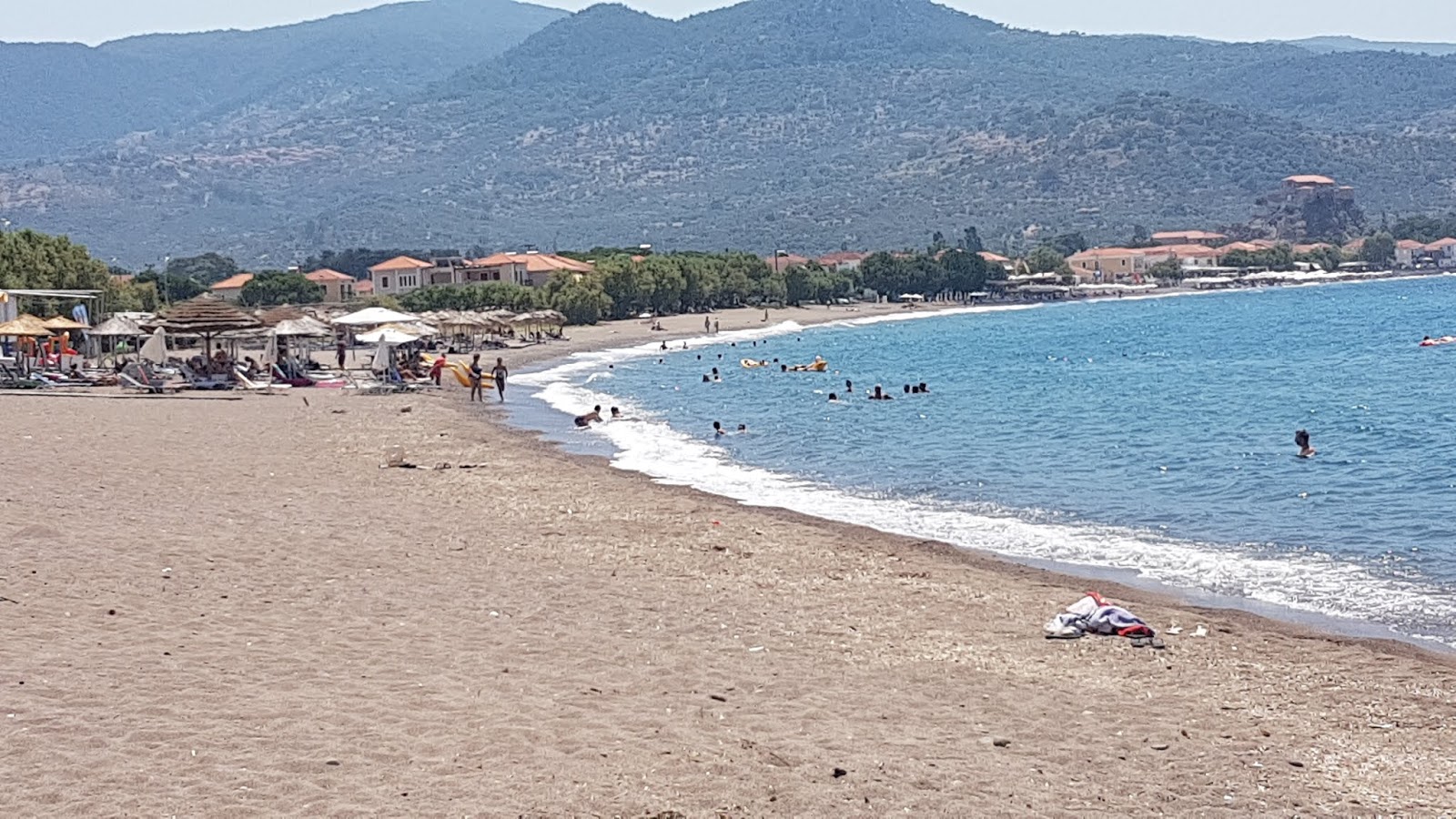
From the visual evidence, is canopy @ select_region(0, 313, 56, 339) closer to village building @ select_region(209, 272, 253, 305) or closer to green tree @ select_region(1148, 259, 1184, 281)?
village building @ select_region(209, 272, 253, 305)

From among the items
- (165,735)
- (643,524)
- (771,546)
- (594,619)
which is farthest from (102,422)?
(165,735)

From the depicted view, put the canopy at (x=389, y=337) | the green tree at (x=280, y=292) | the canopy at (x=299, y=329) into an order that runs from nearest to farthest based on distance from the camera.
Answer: the canopy at (x=299, y=329)
the canopy at (x=389, y=337)
the green tree at (x=280, y=292)

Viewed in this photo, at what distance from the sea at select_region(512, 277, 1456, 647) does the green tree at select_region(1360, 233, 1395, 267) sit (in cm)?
14187

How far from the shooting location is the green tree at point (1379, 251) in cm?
19400

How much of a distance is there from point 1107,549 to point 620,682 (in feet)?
27.1

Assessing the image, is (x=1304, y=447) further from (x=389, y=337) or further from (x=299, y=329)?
(x=299, y=329)

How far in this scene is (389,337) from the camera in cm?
4159

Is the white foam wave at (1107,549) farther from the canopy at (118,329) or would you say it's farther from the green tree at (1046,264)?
the green tree at (1046,264)

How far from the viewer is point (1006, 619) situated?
12.2 m

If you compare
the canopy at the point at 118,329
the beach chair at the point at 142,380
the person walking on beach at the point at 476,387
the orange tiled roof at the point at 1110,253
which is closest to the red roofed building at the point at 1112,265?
the orange tiled roof at the point at 1110,253

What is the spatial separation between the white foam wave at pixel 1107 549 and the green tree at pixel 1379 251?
18679 centimetres

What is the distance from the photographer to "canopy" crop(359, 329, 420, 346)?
41.2 metres

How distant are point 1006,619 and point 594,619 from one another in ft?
10.4

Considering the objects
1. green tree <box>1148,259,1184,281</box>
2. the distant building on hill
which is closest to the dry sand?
the distant building on hill
